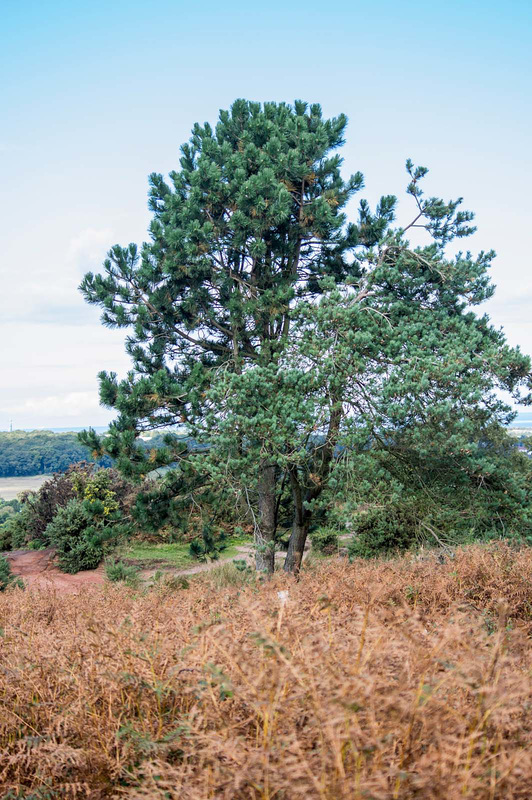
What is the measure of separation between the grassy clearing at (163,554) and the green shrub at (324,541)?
5.79 ft

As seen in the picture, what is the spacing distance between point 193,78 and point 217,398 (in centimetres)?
653

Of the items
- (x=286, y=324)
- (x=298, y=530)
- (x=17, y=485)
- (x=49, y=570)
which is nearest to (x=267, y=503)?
(x=298, y=530)

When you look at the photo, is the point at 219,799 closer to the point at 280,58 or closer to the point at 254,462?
the point at 254,462

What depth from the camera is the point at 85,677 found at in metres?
2.29

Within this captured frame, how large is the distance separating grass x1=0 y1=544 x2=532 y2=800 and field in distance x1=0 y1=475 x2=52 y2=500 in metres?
14.5

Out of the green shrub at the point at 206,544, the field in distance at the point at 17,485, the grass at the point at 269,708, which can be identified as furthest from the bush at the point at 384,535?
A: the field in distance at the point at 17,485

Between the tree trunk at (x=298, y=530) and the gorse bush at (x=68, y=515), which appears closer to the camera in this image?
the tree trunk at (x=298, y=530)

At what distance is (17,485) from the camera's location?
1850 centimetres

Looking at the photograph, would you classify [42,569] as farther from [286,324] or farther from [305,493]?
[286,324]

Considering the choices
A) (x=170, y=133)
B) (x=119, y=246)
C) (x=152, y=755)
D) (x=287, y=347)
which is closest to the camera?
(x=152, y=755)

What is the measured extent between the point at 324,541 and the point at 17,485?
1128 centimetres

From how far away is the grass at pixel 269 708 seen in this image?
1288 millimetres

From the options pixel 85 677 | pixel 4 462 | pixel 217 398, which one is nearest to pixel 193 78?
pixel 217 398

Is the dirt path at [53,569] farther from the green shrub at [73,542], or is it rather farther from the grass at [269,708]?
the grass at [269,708]
